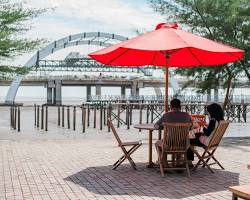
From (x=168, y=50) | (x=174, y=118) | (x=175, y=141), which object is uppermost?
(x=168, y=50)

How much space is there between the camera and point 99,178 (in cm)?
836

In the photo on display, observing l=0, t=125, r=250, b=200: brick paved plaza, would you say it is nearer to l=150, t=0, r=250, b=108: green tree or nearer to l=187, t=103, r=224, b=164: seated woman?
l=187, t=103, r=224, b=164: seated woman

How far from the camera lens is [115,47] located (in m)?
8.75

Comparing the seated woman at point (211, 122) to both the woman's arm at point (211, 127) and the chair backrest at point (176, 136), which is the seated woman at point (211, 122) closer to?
the woman's arm at point (211, 127)

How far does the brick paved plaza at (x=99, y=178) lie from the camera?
7.06 metres

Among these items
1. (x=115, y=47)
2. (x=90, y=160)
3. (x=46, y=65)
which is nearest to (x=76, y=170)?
(x=90, y=160)

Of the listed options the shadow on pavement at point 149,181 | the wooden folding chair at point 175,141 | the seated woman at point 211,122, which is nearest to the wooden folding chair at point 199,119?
the shadow on pavement at point 149,181

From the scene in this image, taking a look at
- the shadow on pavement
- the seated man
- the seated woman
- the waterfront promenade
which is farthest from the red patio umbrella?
the waterfront promenade

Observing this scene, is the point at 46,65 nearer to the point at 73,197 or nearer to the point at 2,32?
the point at 2,32

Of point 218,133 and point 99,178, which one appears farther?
point 218,133

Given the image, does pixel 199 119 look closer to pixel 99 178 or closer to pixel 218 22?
pixel 99 178

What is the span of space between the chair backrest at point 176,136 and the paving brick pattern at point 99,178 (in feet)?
1.67

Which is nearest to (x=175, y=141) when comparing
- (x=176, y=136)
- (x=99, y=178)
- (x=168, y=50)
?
(x=176, y=136)

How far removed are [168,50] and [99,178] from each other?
3.00m
